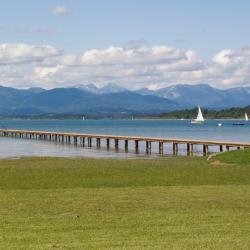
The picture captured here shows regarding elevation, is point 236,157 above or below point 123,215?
above

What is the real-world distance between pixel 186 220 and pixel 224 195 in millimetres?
6303

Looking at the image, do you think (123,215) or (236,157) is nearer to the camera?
(123,215)

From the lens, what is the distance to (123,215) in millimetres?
16828

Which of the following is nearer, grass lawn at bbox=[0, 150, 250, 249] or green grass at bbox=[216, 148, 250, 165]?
grass lawn at bbox=[0, 150, 250, 249]

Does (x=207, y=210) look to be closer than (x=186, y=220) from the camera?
No

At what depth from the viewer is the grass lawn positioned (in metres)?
13.1

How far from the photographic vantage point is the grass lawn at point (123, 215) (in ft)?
42.9

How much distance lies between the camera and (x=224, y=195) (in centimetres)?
2186

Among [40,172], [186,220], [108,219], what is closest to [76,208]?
[108,219]

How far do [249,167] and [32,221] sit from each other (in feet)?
75.3

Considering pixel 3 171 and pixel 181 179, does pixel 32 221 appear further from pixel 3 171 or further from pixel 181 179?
pixel 3 171

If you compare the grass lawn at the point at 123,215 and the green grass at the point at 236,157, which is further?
the green grass at the point at 236,157

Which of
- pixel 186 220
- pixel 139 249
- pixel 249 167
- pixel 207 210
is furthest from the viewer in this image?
pixel 249 167

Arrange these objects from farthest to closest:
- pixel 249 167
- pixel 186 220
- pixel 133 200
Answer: pixel 249 167 → pixel 133 200 → pixel 186 220
